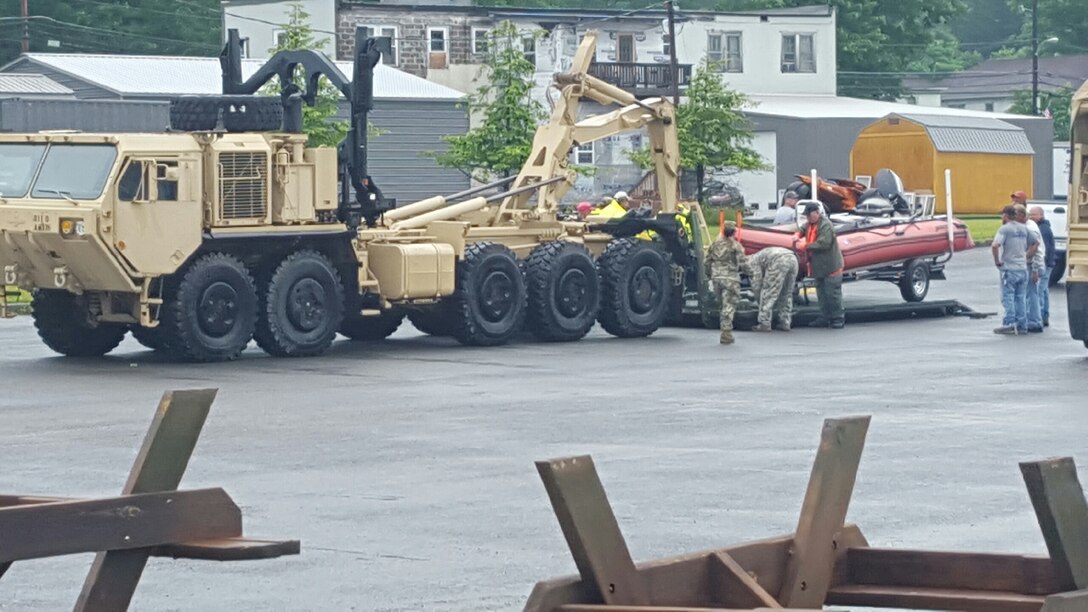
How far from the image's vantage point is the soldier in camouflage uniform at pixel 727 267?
1016 inches

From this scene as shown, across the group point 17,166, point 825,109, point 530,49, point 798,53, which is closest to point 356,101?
point 17,166

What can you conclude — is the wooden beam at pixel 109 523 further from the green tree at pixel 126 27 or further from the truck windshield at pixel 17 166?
the green tree at pixel 126 27

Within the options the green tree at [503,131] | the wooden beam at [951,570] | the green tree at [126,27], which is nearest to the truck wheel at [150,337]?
the wooden beam at [951,570]

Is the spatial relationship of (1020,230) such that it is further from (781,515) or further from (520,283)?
(781,515)

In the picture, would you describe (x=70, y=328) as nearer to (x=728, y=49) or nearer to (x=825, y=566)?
(x=825, y=566)

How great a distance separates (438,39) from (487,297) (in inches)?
1676

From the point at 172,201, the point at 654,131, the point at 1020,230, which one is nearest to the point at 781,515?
the point at 172,201

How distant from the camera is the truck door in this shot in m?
21.5

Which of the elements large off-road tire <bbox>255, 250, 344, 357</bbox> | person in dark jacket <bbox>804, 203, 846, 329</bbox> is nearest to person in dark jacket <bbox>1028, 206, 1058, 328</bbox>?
person in dark jacket <bbox>804, 203, 846, 329</bbox>

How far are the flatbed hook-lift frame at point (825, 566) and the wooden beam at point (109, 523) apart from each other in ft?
3.47

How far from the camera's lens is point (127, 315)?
72.6ft

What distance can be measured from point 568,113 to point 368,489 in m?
15.1

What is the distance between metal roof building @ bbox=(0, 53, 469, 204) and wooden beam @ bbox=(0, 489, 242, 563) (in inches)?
1815

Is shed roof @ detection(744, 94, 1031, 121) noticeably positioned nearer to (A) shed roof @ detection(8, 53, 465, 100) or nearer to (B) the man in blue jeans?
(A) shed roof @ detection(8, 53, 465, 100)
